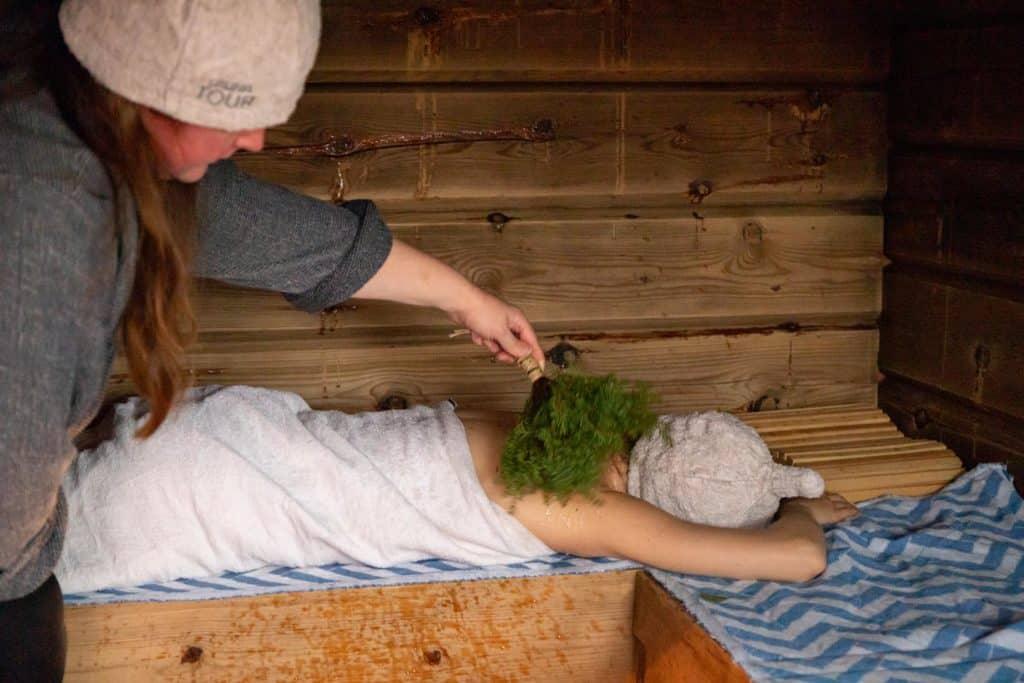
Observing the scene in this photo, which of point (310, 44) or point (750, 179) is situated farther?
point (750, 179)

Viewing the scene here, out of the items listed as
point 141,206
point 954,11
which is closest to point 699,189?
point 954,11

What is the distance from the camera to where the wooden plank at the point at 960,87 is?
3.28 metres

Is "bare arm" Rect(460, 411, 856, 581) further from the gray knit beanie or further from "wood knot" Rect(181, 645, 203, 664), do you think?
the gray knit beanie

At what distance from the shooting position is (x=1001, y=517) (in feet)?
10.8

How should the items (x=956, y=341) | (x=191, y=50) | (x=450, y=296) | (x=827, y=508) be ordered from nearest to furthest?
(x=191, y=50)
(x=450, y=296)
(x=827, y=508)
(x=956, y=341)

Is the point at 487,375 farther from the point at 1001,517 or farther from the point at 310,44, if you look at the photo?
the point at 310,44

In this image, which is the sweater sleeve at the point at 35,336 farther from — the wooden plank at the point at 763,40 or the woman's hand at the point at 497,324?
the wooden plank at the point at 763,40

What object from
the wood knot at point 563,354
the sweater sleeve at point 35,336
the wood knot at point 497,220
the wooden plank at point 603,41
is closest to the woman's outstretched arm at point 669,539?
the wood knot at point 563,354

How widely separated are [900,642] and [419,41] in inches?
82.7

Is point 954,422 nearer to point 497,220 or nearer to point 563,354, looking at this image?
point 563,354

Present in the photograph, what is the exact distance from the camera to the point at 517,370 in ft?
12.7

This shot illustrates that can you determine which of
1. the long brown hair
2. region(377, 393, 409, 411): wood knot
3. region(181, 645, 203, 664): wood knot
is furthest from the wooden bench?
region(377, 393, 409, 411): wood knot

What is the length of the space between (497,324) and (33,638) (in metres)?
1.13

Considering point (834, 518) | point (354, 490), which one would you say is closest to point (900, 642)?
point (834, 518)
